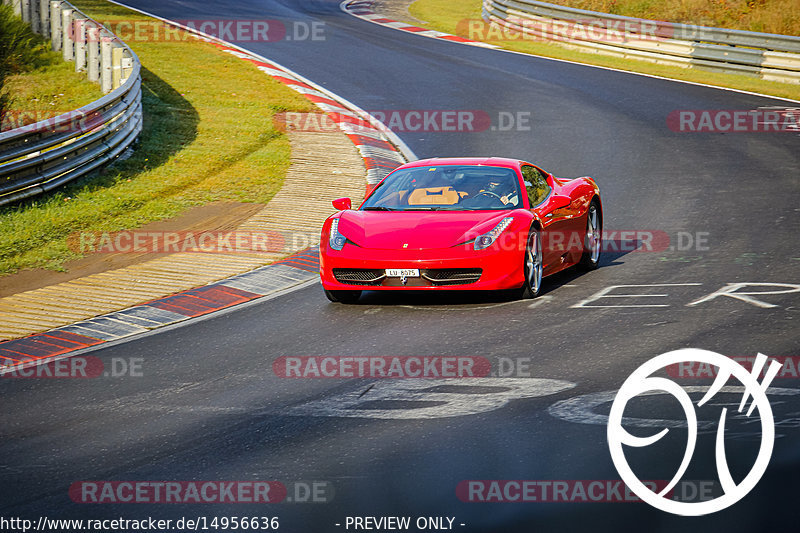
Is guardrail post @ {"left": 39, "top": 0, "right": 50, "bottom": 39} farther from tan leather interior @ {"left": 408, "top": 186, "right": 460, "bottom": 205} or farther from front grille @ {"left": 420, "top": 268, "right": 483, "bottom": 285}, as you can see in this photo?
front grille @ {"left": 420, "top": 268, "right": 483, "bottom": 285}

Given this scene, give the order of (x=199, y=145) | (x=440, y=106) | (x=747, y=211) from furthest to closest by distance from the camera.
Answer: (x=440, y=106) < (x=199, y=145) < (x=747, y=211)

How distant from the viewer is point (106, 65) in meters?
20.0

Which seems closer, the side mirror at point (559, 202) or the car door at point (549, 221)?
the car door at point (549, 221)

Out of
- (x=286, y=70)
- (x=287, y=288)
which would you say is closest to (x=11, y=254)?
(x=287, y=288)

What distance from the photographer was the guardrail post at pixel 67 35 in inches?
893

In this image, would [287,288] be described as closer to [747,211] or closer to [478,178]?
[478,178]

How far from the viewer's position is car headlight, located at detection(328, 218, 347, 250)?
10.2 metres

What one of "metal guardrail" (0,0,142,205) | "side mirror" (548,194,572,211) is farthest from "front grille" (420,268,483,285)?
"metal guardrail" (0,0,142,205)

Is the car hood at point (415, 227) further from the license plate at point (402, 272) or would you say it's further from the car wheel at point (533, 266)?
the car wheel at point (533, 266)

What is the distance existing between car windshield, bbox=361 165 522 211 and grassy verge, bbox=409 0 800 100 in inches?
557

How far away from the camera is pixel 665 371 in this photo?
24.1 ft

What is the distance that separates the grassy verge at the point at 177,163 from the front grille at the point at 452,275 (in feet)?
15.4

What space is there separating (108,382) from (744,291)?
225 inches

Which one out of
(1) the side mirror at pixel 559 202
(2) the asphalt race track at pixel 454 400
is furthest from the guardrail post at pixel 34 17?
(1) the side mirror at pixel 559 202
